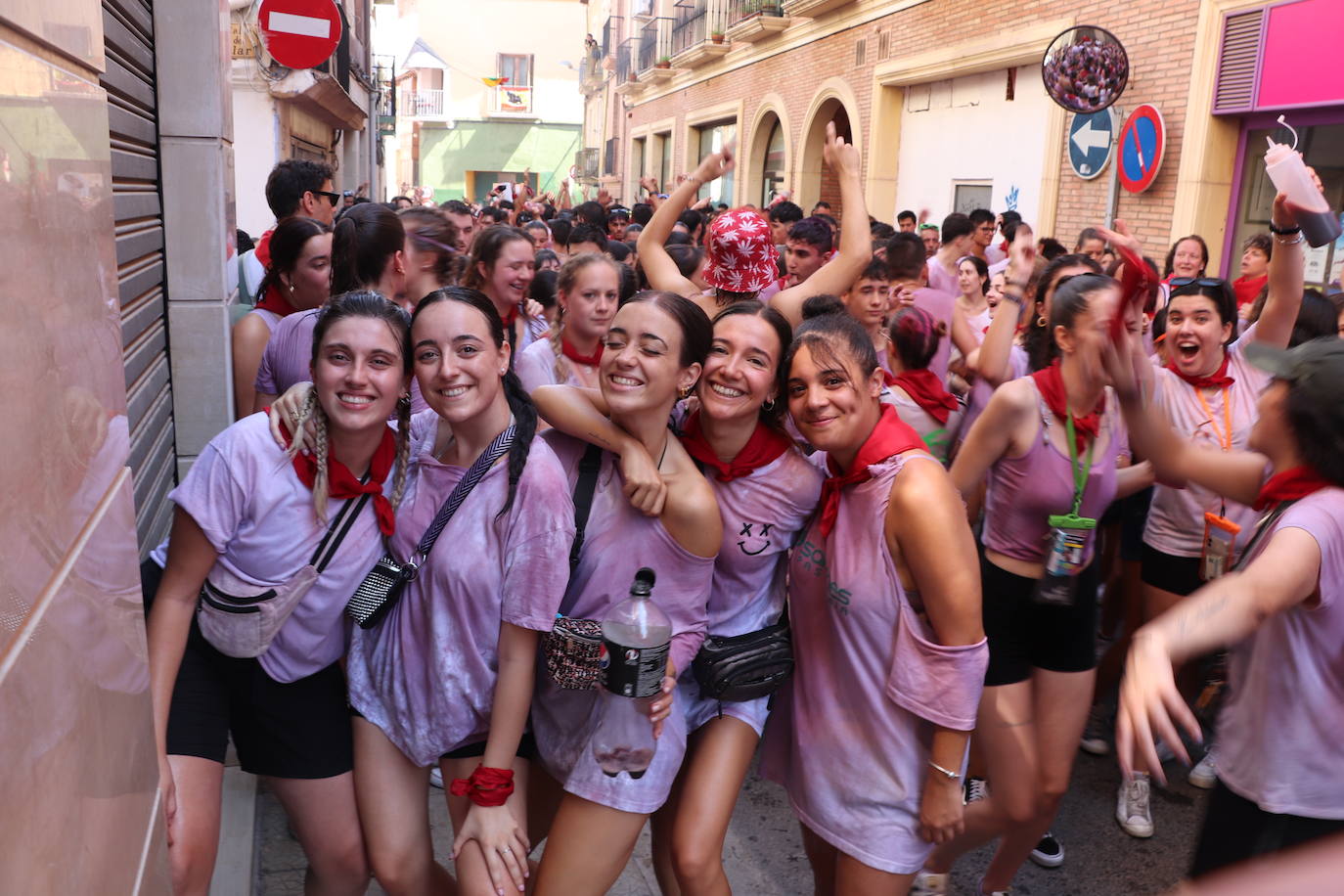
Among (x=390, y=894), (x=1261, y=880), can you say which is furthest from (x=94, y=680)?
(x=390, y=894)

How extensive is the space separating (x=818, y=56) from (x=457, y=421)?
18.0m

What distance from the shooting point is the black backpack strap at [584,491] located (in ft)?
9.02

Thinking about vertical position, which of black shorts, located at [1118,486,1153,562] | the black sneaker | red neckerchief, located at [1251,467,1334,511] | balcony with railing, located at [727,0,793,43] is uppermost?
balcony with railing, located at [727,0,793,43]

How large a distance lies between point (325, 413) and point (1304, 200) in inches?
111

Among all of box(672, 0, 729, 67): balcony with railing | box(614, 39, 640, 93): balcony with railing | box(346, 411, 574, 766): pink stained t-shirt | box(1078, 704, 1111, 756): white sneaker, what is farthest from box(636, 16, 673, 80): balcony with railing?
box(346, 411, 574, 766): pink stained t-shirt

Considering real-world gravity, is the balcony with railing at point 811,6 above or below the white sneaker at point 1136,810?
above

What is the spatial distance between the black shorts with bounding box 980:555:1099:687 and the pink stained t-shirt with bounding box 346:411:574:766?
5.16ft

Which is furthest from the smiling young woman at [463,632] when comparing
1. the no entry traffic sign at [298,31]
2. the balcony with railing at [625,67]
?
the balcony with railing at [625,67]

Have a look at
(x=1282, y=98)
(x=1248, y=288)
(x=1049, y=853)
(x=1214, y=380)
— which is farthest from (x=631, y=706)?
(x=1282, y=98)

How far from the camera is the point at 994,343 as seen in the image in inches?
182

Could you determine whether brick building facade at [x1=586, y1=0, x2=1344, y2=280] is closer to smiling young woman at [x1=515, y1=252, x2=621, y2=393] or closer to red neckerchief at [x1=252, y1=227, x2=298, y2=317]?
smiling young woman at [x1=515, y1=252, x2=621, y2=393]

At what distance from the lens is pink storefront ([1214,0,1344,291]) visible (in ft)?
28.3

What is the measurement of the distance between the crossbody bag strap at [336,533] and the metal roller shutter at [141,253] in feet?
4.46

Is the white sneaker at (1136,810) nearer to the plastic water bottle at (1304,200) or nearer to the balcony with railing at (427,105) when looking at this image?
the plastic water bottle at (1304,200)
